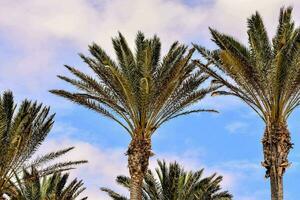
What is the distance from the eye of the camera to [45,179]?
33562mm

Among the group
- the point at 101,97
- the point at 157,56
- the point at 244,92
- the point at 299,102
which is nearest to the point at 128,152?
the point at 101,97

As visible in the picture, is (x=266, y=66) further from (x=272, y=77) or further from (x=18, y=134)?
(x=18, y=134)

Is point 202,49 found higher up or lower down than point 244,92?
higher up

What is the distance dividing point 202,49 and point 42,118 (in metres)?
8.94

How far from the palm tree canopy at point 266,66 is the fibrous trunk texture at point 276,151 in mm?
416

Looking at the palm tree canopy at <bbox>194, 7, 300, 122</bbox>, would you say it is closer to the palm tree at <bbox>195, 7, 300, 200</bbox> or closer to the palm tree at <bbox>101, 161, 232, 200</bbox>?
the palm tree at <bbox>195, 7, 300, 200</bbox>

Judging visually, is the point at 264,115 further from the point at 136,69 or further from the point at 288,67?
the point at 136,69

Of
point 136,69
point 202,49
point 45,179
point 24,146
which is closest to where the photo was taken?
point 202,49

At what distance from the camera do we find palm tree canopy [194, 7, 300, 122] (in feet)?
68.3

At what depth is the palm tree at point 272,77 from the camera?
68.3 feet

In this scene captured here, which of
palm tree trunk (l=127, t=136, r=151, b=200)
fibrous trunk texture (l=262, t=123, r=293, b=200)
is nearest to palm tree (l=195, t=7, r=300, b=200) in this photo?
fibrous trunk texture (l=262, t=123, r=293, b=200)

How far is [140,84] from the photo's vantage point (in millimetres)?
23484

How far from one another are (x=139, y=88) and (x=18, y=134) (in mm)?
6214

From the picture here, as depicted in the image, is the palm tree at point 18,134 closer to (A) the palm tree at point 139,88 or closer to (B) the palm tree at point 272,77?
(A) the palm tree at point 139,88
